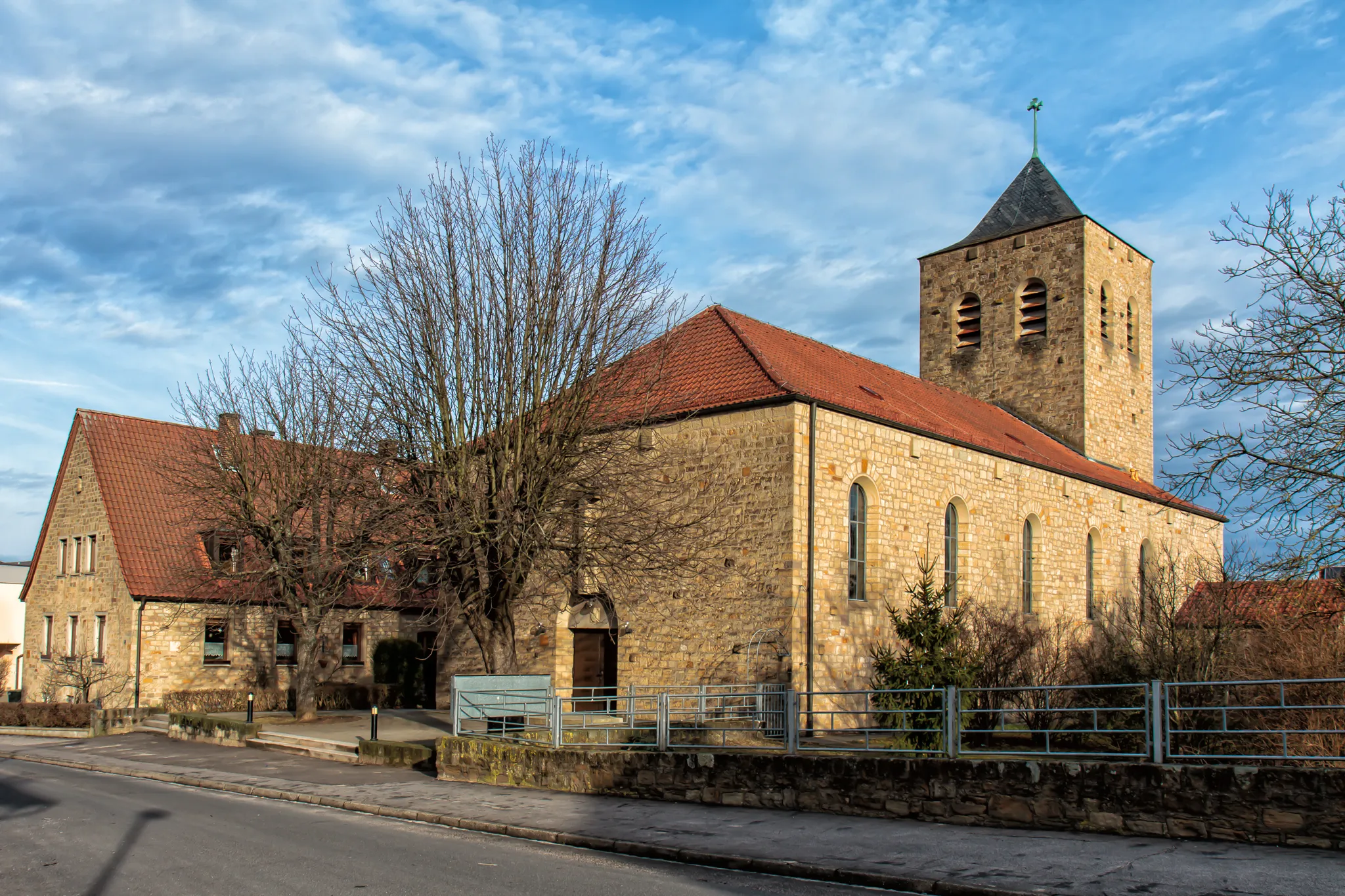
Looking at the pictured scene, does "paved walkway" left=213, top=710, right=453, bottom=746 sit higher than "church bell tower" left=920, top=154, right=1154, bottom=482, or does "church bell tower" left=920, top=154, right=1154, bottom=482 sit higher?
"church bell tower" left=920, top=154, right=1154, bottom=482

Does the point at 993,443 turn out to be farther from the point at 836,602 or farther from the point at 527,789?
the point at 527,789

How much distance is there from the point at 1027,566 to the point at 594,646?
10647mm

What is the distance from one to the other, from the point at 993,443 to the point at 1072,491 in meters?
3.81

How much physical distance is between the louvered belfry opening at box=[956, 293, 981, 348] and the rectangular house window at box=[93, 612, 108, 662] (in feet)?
87.0

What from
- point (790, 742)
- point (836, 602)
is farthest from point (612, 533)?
point (790, 742)

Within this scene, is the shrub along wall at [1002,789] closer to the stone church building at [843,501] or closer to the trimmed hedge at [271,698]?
the stone church building at [843,501]

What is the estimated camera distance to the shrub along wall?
8.59m

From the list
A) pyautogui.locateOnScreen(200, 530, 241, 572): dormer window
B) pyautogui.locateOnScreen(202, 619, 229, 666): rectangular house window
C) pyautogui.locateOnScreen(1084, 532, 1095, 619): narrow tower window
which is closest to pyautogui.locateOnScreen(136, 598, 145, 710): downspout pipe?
pyautogui.locateOnScreen(202, 619, 229, 666): rectangular house window

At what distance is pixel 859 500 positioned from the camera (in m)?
20.3

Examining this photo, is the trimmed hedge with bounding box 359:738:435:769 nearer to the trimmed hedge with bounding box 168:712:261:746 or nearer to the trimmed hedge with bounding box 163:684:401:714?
the trimmed hedge with bounding box 168:712:261:746

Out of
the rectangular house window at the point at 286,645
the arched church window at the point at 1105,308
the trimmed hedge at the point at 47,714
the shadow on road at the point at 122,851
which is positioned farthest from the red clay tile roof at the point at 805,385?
the trimmed hedge at the point at 47,714

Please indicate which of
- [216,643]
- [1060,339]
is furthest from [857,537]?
[216,643]

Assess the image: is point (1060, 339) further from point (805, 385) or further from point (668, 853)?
point (668, 853)

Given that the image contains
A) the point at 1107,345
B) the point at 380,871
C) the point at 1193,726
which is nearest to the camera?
the point at 380,871
